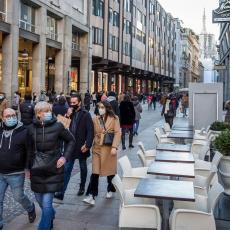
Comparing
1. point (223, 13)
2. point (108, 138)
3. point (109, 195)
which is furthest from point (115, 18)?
point (108, 138)

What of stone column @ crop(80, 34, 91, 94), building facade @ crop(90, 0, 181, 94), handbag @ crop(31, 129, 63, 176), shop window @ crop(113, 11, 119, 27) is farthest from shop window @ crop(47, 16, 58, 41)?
handbag @ crop(31, 129, 63, 176)

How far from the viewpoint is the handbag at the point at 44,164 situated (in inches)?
201

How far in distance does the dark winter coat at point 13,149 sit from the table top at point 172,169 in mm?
1743

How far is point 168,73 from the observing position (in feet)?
324

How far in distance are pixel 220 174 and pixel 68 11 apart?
3155 cm

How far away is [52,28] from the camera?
3519cm

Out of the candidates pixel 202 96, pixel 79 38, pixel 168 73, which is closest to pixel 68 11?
pixel 79 38

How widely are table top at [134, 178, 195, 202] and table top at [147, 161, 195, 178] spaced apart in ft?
1.85

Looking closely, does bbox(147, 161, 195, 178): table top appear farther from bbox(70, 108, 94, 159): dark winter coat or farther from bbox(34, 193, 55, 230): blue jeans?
bbox(34, 193, 55, 230): blue jeans

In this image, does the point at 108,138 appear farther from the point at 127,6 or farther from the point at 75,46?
the point at 127,6

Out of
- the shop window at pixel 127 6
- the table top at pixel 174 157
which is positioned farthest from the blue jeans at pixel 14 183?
the shop window at pixel 127 6

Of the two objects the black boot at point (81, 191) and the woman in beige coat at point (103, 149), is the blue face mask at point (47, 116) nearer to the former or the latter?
the woman in beige coat at point (103, 149)

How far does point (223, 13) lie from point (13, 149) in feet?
37.5

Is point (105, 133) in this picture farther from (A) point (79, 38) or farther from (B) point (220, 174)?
(A) point (79, 38)
